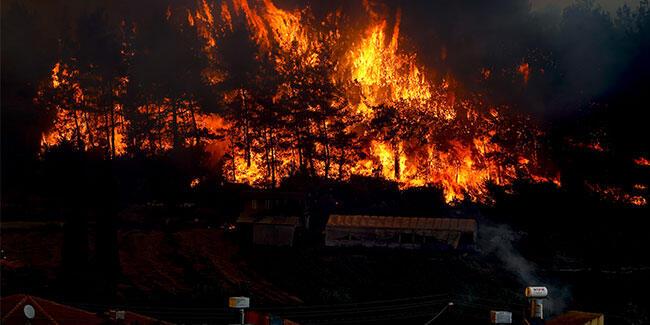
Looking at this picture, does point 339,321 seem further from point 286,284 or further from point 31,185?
point 31,185

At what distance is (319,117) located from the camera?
67.2m

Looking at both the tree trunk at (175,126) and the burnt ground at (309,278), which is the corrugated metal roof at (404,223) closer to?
the burnt ground at (309,278)

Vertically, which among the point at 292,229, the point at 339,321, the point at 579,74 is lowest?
the point at 339,321

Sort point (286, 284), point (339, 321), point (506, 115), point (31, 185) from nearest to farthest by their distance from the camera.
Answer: point (339, 321), point (286, 284), point (31, 185), point (506, 115)

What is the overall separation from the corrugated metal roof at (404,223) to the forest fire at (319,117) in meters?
11.5

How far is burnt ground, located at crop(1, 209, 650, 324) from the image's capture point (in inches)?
1531

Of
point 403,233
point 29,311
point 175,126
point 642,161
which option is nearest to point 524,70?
point 642,161

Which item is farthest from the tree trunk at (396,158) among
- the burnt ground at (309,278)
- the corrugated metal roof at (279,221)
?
the burnt ground at (309,278)

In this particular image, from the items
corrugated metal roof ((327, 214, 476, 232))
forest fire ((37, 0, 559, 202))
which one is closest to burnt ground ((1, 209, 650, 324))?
corrugated metal roof ((327, 214, 476, 232))

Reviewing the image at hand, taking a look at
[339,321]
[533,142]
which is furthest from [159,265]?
[533,142]

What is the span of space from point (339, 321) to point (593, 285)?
19.0m

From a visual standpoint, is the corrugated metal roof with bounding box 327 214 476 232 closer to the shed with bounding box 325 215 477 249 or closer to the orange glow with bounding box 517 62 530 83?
the shed with bounding box 325 215 477 249

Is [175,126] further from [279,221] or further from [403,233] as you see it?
[403,233]

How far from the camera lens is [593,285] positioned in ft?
155
